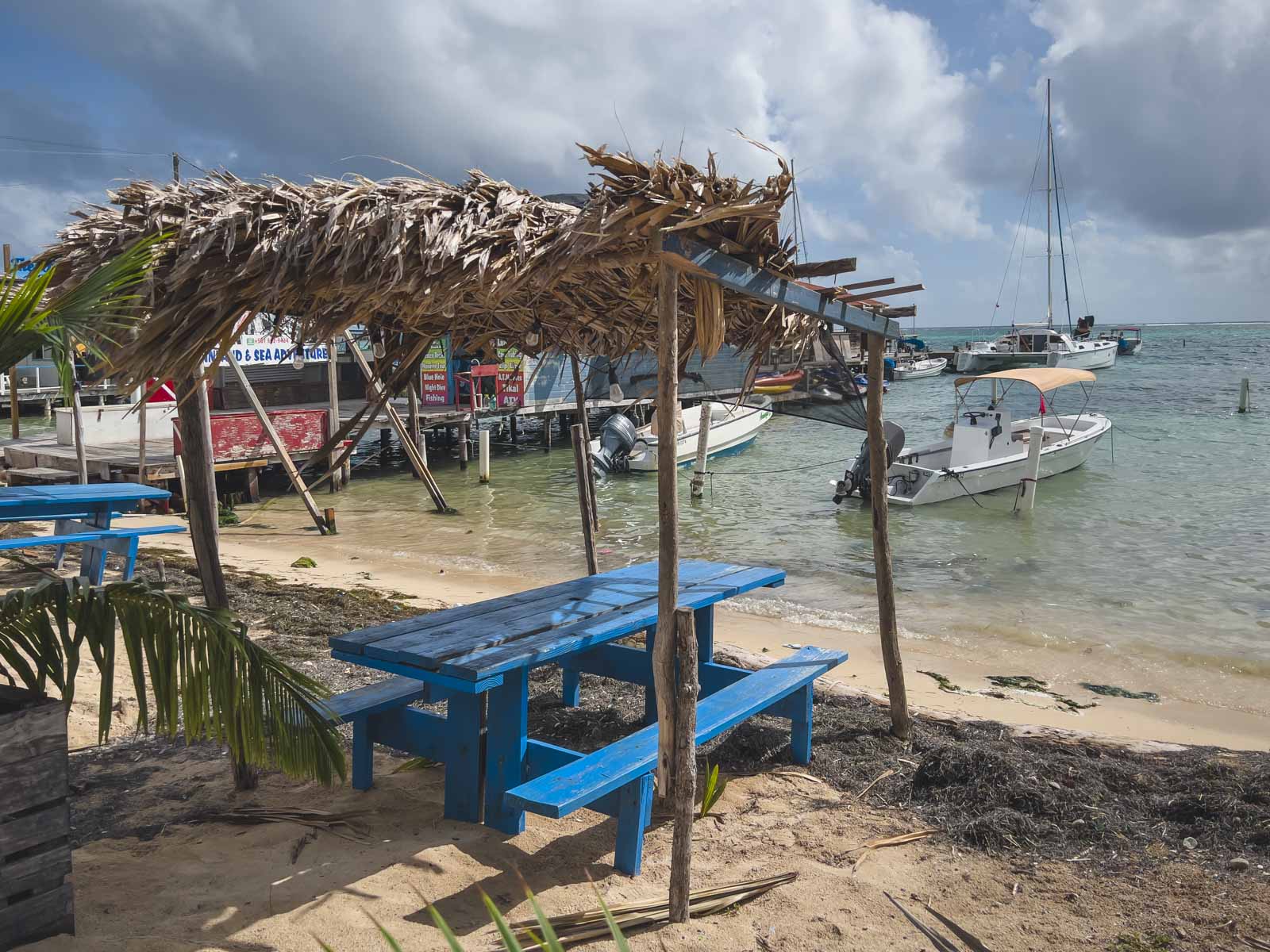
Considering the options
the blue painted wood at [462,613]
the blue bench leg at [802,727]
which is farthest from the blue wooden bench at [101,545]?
the blue bench leg at [802,727]

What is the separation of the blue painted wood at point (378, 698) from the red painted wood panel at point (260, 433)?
1216 cm

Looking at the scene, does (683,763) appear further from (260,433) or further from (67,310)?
(260,433)

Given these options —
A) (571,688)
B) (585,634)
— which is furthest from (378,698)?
(571,688)

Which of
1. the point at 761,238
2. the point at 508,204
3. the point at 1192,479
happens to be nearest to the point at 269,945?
the point at 508,204

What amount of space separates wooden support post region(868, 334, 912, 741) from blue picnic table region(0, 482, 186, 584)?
581cm

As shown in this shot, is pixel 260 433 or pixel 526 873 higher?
pixel 260 433

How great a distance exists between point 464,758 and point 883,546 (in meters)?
2.55

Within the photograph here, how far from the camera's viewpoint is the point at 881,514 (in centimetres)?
533

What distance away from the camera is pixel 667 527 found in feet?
12.9

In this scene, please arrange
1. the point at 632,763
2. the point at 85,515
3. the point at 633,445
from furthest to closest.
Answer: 1. the point at 633,445
2. the point at 85,515
3. the point at 632,763

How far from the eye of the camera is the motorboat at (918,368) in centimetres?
5781

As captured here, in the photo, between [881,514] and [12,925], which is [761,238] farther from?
[12,925]

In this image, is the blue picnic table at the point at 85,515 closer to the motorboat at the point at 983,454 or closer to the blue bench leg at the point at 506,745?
the blue bench leg at the point at 506,745

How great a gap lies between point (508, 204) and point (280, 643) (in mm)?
4558
